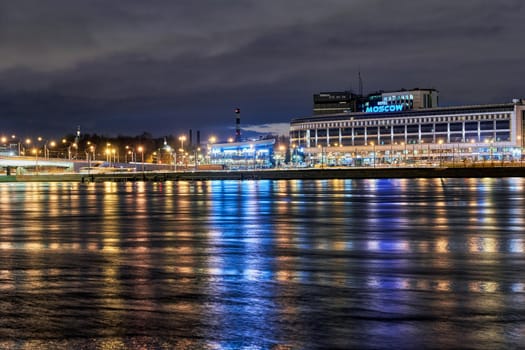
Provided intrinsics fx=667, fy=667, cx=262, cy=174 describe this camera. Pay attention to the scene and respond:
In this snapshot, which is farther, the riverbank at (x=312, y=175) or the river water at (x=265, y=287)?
the riverbank at (x=312, y=175)

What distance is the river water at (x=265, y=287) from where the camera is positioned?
8.45 metres

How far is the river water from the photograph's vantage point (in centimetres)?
845

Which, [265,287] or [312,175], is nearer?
[265,287]

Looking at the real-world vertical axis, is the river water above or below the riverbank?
below

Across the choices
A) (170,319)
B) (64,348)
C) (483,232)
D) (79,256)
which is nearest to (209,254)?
(79,256)

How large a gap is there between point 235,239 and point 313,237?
7.61 feet

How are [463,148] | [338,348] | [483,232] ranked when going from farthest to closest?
[463,148] < [483,232] < [338,348]

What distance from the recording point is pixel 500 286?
11.4 meters

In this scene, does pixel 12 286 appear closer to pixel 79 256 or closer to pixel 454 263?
pixel 79 256

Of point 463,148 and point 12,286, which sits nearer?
point 12,286

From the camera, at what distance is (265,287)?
11555mm

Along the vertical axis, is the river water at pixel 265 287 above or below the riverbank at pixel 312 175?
below

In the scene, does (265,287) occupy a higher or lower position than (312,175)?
lower

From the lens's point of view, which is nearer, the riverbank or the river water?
the river water
